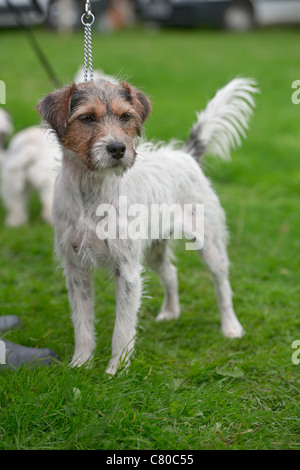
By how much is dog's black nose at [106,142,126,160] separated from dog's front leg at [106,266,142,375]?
2.75 feet

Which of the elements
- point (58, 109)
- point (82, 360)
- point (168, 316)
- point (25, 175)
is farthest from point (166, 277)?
point (25, 175)

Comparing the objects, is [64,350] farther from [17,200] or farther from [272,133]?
Result: [272,133]

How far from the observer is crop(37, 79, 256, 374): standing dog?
3715mm

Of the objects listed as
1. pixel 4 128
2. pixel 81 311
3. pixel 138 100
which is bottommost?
pixel 81 311

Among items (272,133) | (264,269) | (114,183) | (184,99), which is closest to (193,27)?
(184,99)

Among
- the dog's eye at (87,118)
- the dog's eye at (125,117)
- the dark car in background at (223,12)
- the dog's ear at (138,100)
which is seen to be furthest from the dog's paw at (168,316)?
the dark car in background at (223,12)

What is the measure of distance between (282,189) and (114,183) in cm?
485

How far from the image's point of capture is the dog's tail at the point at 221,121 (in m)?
5.02

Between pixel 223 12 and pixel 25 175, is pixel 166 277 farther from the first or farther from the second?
pixel 223 12

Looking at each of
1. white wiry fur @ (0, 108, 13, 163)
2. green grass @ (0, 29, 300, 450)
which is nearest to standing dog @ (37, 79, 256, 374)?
green grass @ (0, 29, 300, 450)

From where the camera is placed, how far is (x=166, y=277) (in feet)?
16.9

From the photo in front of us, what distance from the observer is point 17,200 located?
25.3 feet

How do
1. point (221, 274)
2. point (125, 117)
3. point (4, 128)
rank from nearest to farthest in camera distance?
point (125, 117)
point (221, 274)
point (4, 128)

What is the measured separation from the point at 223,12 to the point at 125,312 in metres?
18.1
